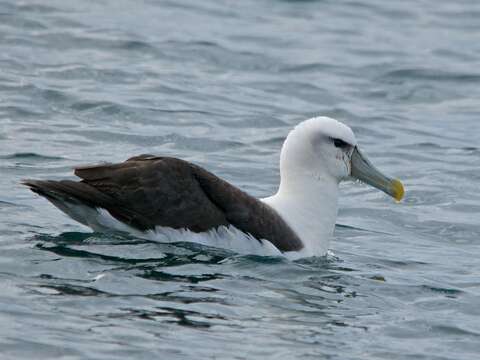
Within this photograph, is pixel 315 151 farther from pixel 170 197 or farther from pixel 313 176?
pixel 170 197

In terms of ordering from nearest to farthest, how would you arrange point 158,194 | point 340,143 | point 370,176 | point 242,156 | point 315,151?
point 158,194
point 315,151
point 340,143
point 370,176
point 242,156

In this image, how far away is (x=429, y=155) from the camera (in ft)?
55.1

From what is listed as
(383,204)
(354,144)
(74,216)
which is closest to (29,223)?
(74,216)

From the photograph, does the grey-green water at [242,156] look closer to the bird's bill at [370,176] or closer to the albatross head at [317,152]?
the bird's bill at [370,176]

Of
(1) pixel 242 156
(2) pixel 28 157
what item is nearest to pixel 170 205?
(2) pixel 28 157

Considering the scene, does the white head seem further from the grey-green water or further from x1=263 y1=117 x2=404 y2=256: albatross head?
the grey-green water

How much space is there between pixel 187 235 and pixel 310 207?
121 cm

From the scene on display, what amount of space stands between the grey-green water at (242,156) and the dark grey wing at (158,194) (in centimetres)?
24

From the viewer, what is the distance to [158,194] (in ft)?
37.1

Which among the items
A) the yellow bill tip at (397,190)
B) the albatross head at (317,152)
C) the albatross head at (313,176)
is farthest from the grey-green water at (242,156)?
the albatross head at (317,152)

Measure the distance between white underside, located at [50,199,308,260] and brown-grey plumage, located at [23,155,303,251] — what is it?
0.04 m

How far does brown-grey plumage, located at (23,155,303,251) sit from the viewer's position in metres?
11.2

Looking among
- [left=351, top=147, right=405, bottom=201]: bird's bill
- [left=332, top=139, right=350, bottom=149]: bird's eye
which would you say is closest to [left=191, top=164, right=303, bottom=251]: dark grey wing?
[left=332, top=139, right=350, bottom=149]: bird's eye

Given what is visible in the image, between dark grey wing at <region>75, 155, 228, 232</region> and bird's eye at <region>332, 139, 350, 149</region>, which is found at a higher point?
bird's eye at <region>332, 139, 350, 149</region>
